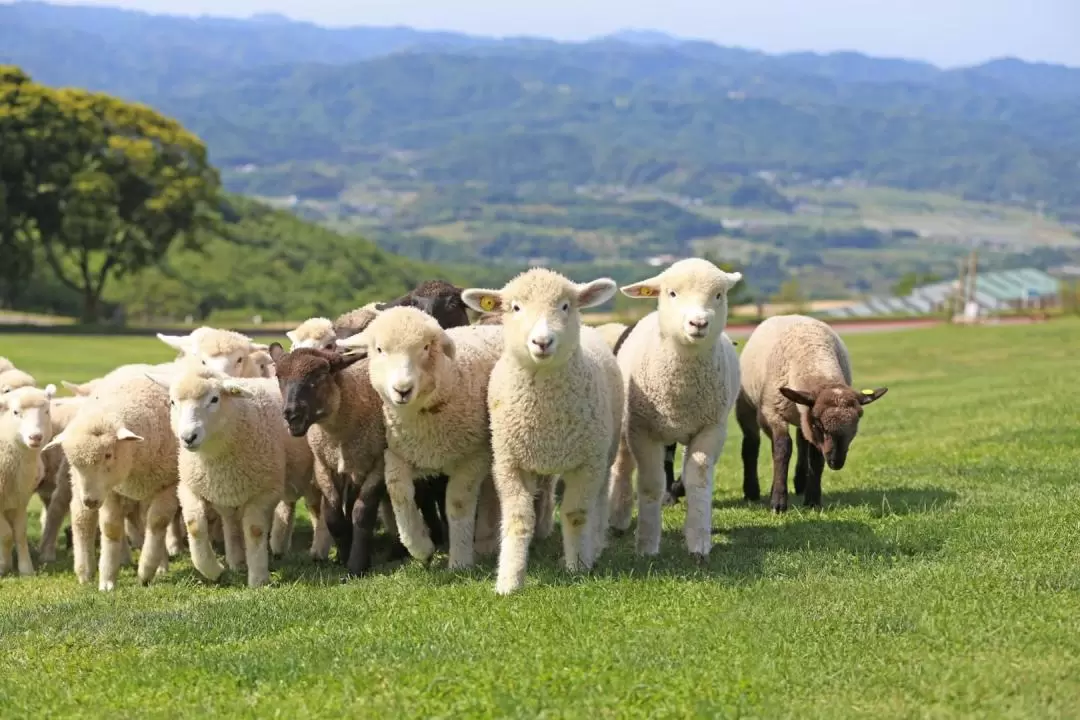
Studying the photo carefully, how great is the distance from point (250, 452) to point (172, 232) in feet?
149

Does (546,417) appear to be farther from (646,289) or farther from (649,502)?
(646,289)

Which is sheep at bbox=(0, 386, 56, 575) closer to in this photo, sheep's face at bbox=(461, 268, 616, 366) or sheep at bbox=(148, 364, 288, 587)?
sheep at bbox=(148, 364, 288, 587)

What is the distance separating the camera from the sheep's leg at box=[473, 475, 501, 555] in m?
10.6

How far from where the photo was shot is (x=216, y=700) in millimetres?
6711

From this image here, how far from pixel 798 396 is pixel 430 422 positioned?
3459 millimetres

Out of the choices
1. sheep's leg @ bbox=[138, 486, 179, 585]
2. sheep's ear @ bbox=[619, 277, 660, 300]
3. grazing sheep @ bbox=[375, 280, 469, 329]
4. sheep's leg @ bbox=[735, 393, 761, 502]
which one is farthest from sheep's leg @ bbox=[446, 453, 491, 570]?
sheep's leg @ bbox=[735, 393, 761, 502]

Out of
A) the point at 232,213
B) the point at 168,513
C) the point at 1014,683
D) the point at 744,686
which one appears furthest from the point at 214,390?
the point at 232,213

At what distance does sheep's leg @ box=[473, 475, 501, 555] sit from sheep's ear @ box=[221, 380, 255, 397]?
2.03 metres

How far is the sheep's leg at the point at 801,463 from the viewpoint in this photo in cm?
1238

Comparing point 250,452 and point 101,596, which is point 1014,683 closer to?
point 250,452

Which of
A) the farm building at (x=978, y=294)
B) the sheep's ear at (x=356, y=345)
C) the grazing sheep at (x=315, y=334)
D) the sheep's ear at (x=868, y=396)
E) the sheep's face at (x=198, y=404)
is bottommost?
→ the farm building at (x=978, y=294)

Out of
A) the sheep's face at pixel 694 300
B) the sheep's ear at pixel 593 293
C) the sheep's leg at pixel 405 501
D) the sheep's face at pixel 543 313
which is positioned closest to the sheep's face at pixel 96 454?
the sheep's leg at pixel 405 501

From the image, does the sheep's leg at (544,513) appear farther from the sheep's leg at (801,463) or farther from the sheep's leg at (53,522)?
the sheep's leg at (53,522)

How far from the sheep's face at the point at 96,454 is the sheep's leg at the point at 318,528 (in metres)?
1.65
